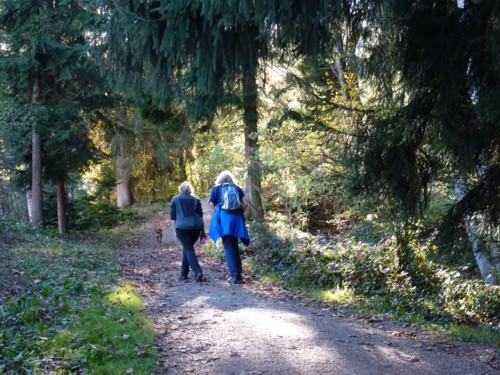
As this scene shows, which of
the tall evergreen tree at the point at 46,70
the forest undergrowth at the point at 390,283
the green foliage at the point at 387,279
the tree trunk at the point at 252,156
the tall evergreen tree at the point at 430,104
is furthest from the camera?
the tall evergreen tree at the point at 46,70

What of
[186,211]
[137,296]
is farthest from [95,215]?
[137,296]

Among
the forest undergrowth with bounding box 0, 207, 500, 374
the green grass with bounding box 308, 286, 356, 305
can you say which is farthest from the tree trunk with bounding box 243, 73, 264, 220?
the green grass with bounding box 308, 286, 356, 305

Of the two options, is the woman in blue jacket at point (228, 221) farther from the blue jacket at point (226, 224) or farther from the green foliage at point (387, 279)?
the green foliage at point (387, 279)

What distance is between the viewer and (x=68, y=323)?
5988 mm

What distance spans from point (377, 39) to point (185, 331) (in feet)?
14.7

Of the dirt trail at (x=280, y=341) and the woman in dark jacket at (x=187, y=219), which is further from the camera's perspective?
the woman in dark jacket at (x=187, y=219)

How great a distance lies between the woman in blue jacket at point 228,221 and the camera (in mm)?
9922

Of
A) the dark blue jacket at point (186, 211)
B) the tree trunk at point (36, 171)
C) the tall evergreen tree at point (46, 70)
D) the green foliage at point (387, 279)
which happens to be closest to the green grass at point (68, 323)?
the dark blue jacket at point (186, 211)

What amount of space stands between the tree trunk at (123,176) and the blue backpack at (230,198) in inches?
836

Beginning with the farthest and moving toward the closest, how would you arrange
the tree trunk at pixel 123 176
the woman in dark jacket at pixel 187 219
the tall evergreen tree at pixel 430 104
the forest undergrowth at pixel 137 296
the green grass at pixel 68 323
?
the tree trunk at pixel 123 176 → the woman in dark jacket at pixel 187 219 → the tall evergreen tree at pixel 430 104 → the forest undergrowth at pixel 137 296 → the green grass at pixel 68 323

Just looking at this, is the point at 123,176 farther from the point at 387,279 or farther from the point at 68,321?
the point at 68,321

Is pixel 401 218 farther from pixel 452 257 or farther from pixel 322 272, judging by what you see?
pixel 322 272

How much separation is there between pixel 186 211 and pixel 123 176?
2334cm

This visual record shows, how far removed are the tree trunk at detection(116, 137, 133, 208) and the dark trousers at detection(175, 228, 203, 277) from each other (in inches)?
818
